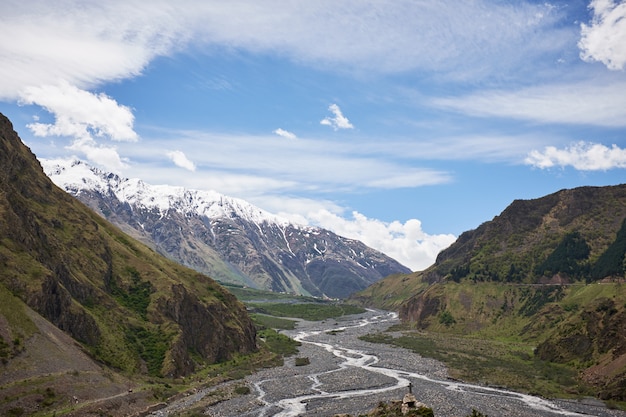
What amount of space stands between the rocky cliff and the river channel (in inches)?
667

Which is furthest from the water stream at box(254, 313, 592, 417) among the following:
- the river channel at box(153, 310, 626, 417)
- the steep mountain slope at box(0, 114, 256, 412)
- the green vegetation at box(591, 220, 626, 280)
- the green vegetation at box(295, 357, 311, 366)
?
the green vegetation at box(591, 220, 626, 280)

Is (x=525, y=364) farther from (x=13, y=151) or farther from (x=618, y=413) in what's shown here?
(x=13, y=151)

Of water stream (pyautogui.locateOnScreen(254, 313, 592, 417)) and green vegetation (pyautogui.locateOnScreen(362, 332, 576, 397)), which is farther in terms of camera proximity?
green vegetation (pyautogui.locateOnScreen(362, 332, 576, 397))

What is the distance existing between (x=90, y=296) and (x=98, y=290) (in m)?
3.04

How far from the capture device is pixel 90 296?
363 ft

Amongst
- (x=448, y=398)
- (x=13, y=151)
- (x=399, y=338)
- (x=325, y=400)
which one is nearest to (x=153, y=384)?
(x=325, y=400)

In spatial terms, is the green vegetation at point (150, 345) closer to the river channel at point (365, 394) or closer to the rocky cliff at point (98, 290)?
the rocky cliff at point (98, 290)

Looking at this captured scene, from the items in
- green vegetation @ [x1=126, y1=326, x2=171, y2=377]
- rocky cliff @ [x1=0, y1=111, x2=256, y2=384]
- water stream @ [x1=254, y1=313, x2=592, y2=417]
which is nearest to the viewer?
water stream @ [x1=254, y1=313, x2=592, y2=417]

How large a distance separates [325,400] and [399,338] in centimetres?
10759

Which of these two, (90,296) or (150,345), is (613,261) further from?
(90,296)

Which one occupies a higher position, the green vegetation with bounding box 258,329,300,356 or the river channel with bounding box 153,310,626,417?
the river channel with bounding box 153,310,626,417

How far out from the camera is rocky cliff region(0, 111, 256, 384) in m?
92.8

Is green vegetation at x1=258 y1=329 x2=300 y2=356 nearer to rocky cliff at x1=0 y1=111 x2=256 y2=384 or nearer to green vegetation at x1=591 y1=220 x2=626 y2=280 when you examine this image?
rocky cliff at x1=0 y1=111 x2=256 y2=384

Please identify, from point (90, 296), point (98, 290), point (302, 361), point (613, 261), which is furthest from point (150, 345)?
point (613, 261)
